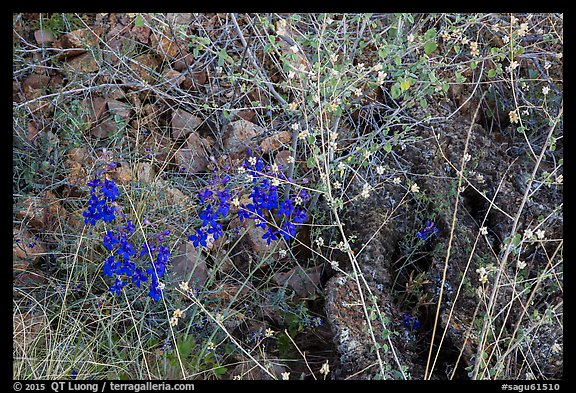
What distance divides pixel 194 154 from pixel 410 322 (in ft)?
4.22

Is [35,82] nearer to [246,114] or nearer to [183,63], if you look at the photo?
[183,63]

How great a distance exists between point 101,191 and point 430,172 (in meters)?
1.39

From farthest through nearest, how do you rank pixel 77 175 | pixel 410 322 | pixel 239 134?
pixel 239 134 → pixel 77 175 → pixel 410 322

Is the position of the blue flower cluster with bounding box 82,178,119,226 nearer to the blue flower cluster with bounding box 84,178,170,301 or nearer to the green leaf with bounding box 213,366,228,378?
the blue flower cluster with bounding box 84,178,170,301

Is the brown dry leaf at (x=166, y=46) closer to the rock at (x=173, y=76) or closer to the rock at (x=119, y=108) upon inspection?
the rock at (x=173, y=76)

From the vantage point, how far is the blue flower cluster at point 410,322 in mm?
2369

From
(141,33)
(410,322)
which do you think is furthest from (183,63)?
(410,322)

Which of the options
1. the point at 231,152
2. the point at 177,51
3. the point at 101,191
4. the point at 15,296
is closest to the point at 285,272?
the point at 231,152

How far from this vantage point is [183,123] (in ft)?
10.0

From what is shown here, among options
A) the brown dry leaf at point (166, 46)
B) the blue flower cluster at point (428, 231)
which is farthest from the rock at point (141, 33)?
the blue flower cluster at point (428, 231)

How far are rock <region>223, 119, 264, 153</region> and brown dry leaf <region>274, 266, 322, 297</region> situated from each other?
0.67 m

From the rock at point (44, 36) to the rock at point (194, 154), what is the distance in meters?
0.97

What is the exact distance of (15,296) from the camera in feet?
8.08

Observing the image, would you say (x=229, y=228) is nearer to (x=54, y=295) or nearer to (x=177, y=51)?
(x=54, y=295)
